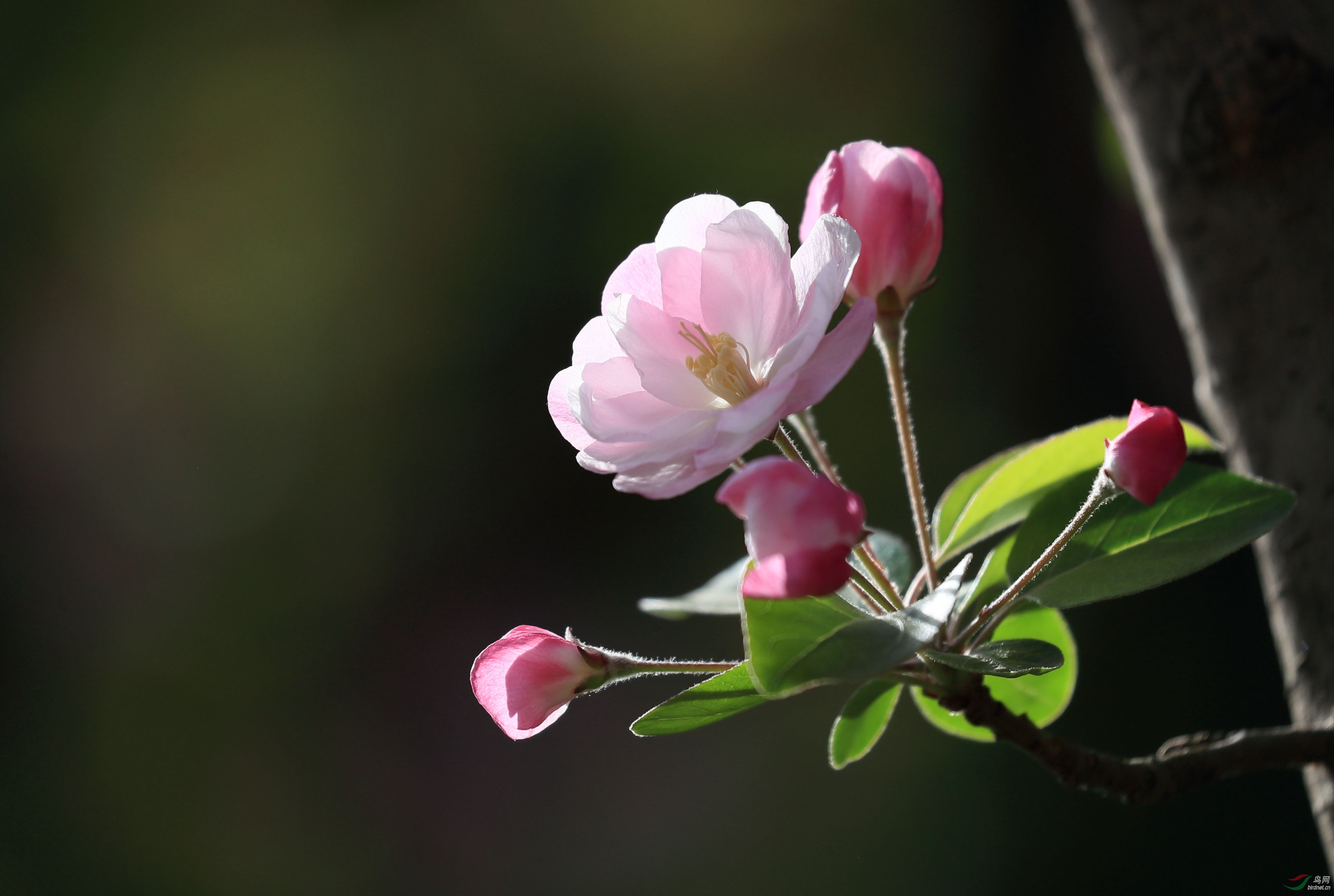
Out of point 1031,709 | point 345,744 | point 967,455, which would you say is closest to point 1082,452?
point 1031,709

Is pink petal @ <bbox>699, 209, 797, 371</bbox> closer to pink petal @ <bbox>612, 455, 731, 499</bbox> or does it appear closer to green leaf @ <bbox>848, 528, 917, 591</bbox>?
pink petal @ <bbox>612, 455, 731, 499</bbox>

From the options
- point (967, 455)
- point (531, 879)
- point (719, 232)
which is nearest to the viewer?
point (719, 232)

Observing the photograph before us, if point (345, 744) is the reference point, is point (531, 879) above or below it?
below

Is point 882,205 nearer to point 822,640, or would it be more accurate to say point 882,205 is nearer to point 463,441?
point 822,640

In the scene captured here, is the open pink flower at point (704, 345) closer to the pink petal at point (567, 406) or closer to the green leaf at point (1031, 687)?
the pink petal at point (567, 406)

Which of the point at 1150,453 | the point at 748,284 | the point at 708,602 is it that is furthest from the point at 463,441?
the point at 1150,453

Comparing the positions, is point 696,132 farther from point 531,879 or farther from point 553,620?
point 531,879
